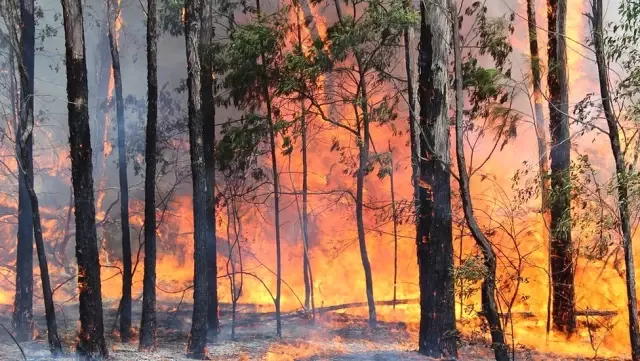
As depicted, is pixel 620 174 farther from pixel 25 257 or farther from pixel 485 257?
pixel 25 257

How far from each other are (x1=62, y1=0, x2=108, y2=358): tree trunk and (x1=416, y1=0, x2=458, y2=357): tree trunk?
628 centimetres

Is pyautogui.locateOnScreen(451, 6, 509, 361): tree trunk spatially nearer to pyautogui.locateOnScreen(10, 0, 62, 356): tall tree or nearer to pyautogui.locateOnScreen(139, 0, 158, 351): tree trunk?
pyautogui.locateOnScreen(10, 0, 62, 356): tall tree

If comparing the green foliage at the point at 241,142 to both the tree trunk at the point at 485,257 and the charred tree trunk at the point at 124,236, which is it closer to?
the charred tree trunk at the point at 124,236

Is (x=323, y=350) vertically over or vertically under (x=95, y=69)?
under

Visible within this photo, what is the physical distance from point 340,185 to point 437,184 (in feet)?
49.8

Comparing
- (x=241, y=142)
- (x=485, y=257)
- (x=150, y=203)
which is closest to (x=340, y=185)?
(x=241, y=142)

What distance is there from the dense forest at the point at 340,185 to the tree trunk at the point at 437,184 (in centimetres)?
4

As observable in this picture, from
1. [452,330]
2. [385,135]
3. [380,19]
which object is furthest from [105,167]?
[452,330]

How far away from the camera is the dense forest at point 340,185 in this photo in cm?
1064

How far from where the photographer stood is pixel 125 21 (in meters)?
32.2

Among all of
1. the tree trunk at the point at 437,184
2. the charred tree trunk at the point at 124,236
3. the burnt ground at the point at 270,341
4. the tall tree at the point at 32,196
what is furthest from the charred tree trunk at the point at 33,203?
the tree trunk at the point at 437,184

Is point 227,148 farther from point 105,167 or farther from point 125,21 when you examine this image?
point 125,21

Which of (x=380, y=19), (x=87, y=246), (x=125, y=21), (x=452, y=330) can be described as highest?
(x=125, y=21)

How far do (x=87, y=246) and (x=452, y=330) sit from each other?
692 centimetres
